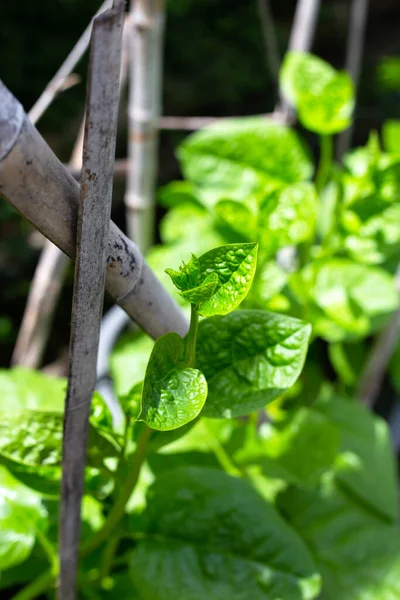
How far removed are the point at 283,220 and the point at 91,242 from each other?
34 cm

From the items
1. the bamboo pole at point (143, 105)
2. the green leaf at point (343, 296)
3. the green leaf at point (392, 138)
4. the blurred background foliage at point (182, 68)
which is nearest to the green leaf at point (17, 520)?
the green leaf at point (343, 296)

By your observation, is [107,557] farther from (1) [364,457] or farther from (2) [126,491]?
(1) [364,457]

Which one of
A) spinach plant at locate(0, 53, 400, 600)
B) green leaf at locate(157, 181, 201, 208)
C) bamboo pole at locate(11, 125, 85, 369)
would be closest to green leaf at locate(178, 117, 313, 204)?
spinach plant at locate(0, 53, 400, 600)

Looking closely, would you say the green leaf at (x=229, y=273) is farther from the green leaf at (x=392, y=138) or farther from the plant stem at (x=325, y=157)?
the green leaf at (x=392, y=138)

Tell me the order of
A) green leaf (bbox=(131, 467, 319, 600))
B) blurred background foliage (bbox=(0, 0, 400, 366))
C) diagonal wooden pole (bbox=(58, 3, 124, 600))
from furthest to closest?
blurred background foliage (bbox=(0, 0, 400, 366)), green leaf (bbox=(131, 467, 319, 600)), diagonal wooden pole (bbox=(58, 3, 124, 600))

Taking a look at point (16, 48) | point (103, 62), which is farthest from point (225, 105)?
point (103, 62)

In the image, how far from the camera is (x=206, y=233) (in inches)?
33.8

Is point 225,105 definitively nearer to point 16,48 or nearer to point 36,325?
point 16,48

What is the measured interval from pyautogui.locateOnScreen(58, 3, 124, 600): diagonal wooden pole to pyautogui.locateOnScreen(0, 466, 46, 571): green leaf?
72 millimetres

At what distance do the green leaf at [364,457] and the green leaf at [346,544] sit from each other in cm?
3

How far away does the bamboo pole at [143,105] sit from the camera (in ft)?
2.59

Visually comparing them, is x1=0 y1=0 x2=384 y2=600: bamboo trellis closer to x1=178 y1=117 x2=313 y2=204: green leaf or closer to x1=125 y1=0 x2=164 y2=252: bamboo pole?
x1=178 y1=117 x2=313 y2=204: green leaf

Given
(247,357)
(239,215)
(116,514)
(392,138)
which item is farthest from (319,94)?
(116,514)

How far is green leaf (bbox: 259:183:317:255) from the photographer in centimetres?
59
